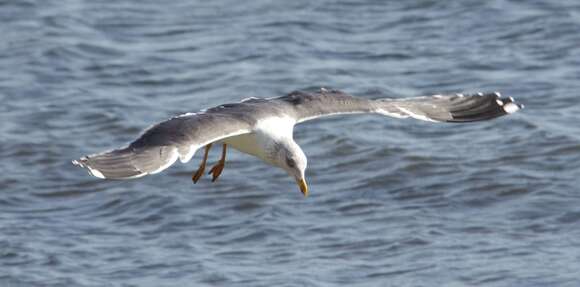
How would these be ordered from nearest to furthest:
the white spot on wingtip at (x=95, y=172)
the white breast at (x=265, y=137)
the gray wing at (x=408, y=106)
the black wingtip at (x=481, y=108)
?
the white spot on wingtip at (x=95, y=172)
the white breast at (x=265, y=137)
the gray wing at (x=408, y=106)
the black wingtip at (x=481, y=108)

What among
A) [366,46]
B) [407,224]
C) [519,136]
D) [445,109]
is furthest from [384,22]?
[445,109]

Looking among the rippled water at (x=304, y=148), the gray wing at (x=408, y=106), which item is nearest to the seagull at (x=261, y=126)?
the gray wing at (x=408, y=106)

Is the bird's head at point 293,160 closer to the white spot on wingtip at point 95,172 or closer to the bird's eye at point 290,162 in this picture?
the bird's eye at point 290,162

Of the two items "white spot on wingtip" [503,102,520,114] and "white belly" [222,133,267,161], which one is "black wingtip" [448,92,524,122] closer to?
"white spot on wingtip" [503,102,520,114]

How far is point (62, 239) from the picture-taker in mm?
10055

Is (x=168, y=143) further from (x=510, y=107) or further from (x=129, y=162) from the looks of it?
(x=510, y=107)

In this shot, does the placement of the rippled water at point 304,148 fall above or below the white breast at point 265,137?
below

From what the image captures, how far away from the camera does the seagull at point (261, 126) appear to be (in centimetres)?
697

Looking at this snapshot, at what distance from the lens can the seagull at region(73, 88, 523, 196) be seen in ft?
22.9

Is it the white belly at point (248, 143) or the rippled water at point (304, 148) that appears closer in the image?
the white belly at point (248, 143)

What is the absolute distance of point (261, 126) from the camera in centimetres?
796

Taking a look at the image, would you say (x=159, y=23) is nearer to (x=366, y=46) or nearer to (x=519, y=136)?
(x=366, y=46)

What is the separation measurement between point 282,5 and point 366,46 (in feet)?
5.37

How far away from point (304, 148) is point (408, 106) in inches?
124
